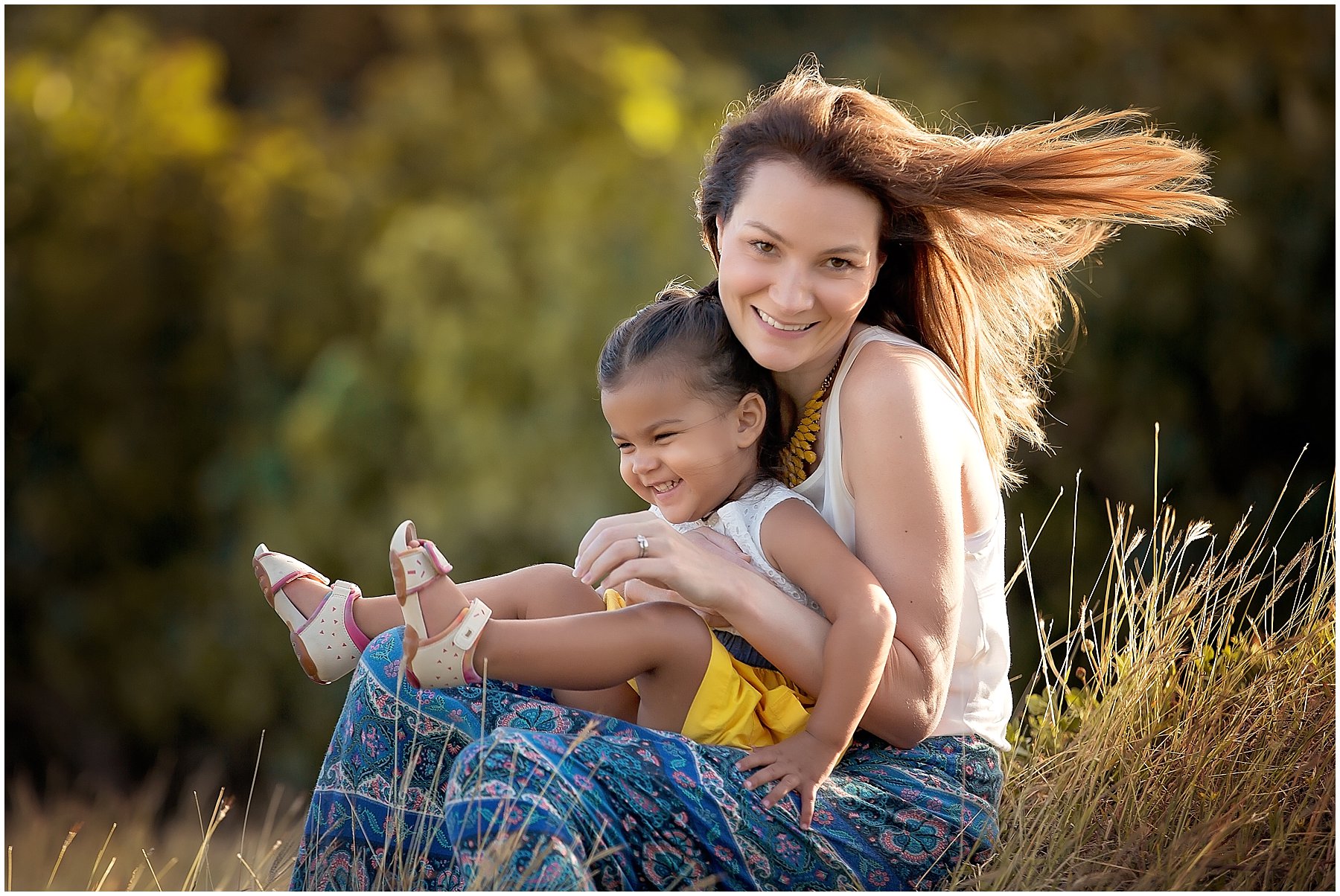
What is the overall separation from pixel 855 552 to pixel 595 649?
1.53ft

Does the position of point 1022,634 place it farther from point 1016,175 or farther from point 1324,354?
point 1016,175

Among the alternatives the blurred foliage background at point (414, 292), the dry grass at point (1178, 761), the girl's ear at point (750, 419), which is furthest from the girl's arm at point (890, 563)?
the blurred foliage background at point (414, 292)

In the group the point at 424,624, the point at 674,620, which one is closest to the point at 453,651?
the point at 424,624

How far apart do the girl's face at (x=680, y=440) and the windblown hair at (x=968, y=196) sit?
34cm

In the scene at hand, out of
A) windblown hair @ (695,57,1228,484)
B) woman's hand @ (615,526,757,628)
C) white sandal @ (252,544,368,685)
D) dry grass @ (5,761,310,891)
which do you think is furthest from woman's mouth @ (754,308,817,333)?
dry grass @ (5,761,310,891)

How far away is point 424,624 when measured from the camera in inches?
77.2

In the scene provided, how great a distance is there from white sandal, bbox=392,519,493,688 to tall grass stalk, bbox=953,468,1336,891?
965 mm

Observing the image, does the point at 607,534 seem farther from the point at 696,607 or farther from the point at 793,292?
the point at 793,292

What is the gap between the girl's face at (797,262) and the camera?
2188 mm

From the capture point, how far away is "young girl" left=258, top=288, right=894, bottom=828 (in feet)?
6.36

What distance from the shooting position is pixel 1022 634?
18.3 feet

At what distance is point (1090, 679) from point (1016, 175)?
1289 mm

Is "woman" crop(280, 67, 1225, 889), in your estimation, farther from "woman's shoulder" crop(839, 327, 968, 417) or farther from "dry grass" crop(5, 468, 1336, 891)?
"dry grass" crop(5, 468, 1336, 891)

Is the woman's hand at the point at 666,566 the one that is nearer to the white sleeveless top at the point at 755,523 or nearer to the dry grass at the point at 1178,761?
the white sleeveless top at the point at 755,523
